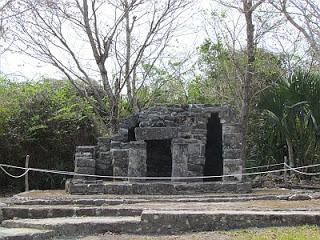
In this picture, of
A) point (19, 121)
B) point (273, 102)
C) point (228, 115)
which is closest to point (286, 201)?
point (228, 115)

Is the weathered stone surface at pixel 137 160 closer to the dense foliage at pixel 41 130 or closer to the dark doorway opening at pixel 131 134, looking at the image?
the dark doorway opening at pixel 131 134

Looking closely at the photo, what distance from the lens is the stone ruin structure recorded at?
1102cm

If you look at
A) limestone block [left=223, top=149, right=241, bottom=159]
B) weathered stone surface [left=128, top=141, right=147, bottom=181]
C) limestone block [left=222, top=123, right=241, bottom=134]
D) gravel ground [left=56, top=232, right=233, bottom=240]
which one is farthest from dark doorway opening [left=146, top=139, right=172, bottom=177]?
gravel ground [left=56, top=232, right=233, bottom=240]

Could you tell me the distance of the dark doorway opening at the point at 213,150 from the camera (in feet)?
43.4

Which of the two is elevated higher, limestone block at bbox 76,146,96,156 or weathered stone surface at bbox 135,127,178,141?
weathered stone surface at bbox 135,127,178,141

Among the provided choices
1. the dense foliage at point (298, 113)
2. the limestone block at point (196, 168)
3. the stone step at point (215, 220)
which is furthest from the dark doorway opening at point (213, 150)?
the stone step at point (215, 220)

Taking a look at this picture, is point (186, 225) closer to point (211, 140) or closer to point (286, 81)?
point (211, 140)

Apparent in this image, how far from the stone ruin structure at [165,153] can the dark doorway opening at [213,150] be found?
0.03m

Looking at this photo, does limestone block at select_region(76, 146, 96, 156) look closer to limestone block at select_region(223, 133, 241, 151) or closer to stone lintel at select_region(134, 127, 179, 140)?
stone lintel at select_region(134, 127, 179, 140)

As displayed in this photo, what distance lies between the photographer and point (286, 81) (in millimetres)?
15039

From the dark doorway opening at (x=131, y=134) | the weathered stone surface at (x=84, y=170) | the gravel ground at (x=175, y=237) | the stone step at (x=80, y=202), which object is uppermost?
the dark doorway opening at (x=131, y=134)

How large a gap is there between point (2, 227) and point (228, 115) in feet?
21.3

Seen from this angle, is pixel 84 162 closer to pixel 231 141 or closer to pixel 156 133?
pixel 156 133

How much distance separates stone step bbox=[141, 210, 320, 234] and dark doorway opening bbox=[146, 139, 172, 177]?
6.37 metres
